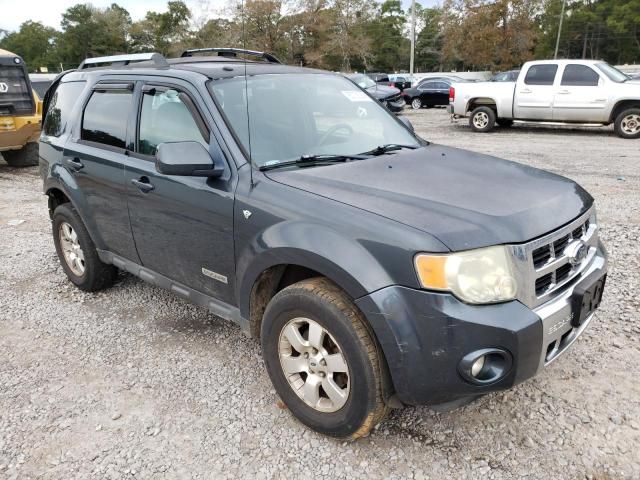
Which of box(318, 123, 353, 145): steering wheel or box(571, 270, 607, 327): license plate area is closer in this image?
box(571, 270, 607, 327): license plate area

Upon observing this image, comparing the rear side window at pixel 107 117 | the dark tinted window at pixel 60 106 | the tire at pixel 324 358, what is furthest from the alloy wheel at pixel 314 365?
the dark tinted window at pixel 60 106

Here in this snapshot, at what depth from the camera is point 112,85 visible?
3.81 m

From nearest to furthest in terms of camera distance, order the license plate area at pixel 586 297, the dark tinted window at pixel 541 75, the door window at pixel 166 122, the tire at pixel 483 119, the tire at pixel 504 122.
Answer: the license plate area at pixel 586 297, the door window at pixel 166 122, the dark tinted window at pixel 541 75, the tire at pixel 483 119, the tire at pixel 504 122

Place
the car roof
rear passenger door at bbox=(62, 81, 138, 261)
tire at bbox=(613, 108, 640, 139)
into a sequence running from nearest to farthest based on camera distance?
the car roof, rear passenger door at bbox=(62, 81, 138, 261), tire at bbox=(613, 108, 640, 139)

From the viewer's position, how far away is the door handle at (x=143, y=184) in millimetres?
3305

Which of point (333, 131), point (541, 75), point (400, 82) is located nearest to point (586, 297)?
point (333, 131)

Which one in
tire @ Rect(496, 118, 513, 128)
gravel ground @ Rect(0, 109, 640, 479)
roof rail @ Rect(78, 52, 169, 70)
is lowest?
gravel ground @ Rect(0, 109, 640, 479)

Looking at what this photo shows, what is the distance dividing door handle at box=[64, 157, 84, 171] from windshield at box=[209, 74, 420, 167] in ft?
4.98

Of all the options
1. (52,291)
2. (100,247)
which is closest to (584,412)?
(100,247)

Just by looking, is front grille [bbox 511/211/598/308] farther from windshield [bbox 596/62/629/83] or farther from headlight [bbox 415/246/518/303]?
windshield [bbox 596/62/629/83]

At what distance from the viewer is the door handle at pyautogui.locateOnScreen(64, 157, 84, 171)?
157 inches

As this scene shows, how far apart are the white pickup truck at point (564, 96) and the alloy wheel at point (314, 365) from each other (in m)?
12.2

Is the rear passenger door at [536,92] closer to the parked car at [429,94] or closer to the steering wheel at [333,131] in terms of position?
the parked car at [429,94]

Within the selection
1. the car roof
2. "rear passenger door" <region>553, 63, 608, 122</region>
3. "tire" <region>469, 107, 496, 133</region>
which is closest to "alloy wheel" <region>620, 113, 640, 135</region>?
"rear passenger door" <region>553, 63, 608, 122</region>
